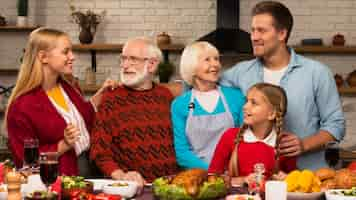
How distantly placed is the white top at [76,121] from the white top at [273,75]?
105cm

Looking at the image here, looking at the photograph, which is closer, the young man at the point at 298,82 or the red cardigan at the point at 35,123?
the red cardigan at the point at 35,123

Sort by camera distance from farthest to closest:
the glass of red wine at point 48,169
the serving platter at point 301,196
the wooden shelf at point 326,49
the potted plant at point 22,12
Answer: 1. the potted plant at point 22,12
2. the wooden shelf at point 326,49
3. the serving platter at point 301,196
4. the glass of red wine at point 48,169

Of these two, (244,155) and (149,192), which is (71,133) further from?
(244,155)

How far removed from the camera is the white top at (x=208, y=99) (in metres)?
3.63

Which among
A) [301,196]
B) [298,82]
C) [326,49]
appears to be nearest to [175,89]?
[298,82]

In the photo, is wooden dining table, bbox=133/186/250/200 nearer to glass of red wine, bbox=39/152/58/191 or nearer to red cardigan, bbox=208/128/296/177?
red cardigan, bbox=208/128/296/177

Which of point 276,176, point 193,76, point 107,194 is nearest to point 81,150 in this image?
point 193,76

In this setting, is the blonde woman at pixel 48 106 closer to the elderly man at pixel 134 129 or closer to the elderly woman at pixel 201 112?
the elderly man at pixel 134 129

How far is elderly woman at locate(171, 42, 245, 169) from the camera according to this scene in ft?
11.8

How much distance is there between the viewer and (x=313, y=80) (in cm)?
371

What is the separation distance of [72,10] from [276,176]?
519 cm

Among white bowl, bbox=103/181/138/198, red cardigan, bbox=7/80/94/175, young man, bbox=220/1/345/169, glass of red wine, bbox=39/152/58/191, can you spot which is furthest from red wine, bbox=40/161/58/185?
young man, bbox=220/1/345/169

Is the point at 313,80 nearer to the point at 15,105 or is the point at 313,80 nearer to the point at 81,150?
the point at 81,150

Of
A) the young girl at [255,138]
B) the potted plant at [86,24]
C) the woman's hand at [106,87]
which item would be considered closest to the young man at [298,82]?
the young girl at [255,138]
